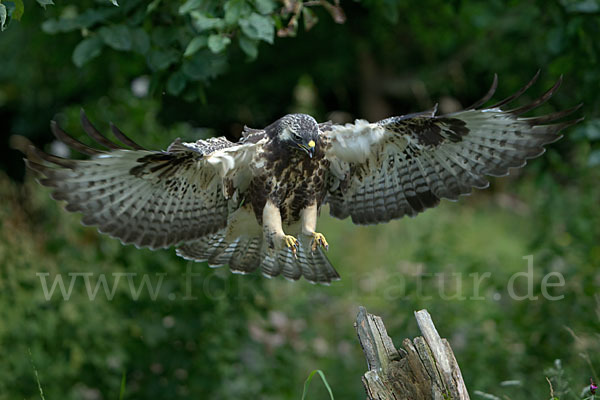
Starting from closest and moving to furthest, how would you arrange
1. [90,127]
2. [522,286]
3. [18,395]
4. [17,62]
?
[90,127] < [18,395] < [522,286] < [17,62]

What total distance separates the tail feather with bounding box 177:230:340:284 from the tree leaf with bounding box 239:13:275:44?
1.15 meters

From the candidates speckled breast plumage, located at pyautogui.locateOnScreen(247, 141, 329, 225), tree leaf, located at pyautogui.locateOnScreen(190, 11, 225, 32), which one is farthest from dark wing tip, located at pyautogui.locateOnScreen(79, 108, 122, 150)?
tree leaf, located at pyautogui.locateOnScreen(190, 11, 225, 32)

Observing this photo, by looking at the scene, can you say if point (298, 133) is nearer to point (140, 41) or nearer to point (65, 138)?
point (65, 138)

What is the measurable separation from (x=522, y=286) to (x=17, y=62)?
659cm

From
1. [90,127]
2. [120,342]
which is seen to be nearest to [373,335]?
[90,127]

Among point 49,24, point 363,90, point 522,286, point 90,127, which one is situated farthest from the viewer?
point 363,90

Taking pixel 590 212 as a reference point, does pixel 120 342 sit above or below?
below

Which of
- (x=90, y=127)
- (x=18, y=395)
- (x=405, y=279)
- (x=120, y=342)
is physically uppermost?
(x=90, y=127)

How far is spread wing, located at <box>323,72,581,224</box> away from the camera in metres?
3.58

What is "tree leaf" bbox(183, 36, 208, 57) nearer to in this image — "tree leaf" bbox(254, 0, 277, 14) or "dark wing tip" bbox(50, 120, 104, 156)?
"tree leaf" bbox(254, 0, 277, 14)

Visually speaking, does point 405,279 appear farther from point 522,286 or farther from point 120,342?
point 120,342

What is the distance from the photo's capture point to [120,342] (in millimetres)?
5383

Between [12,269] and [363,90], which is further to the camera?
[363,90]

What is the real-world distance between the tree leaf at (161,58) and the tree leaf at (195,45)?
0.81ft
